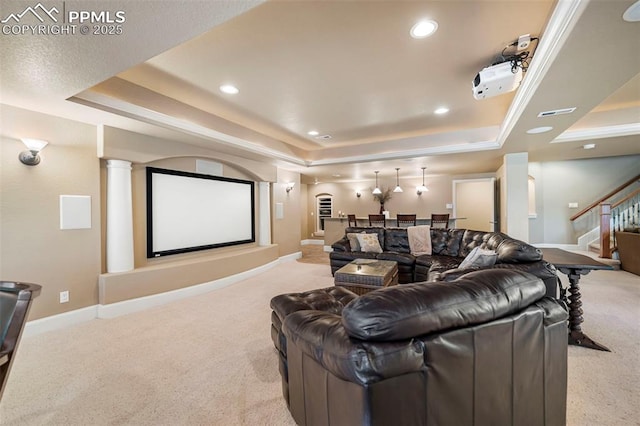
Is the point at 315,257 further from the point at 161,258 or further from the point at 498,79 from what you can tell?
the point at 498,79

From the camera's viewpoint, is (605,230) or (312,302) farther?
(605,230)

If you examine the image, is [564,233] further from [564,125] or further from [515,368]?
[515,368]

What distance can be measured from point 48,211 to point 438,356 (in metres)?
4.08

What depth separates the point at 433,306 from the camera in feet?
3.49

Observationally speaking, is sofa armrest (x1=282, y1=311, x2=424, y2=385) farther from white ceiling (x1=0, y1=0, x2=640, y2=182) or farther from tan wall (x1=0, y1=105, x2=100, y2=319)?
tan wall (x1=0, y1=105, x2=100, y2=319)

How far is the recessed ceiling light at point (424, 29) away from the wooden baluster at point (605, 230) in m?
5.94

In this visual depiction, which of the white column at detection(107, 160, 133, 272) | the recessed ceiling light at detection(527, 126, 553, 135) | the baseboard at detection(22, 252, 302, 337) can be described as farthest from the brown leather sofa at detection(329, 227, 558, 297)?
the white column at detection(107, 160, 133, 272)

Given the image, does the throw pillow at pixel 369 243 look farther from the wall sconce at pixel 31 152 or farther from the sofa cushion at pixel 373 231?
the wall sconce at pixel 31 152

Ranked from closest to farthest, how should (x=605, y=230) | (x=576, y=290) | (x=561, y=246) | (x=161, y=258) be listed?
(x=576, y=290), (x=161, y=258), (x=605, y=230), (x=561, y=246)

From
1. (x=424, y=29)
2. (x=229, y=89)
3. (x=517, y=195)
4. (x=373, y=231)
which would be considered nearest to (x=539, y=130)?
(x=517, y=195)

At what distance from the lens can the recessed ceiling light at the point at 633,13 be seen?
4.63ft

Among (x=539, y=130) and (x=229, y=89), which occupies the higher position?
(x=229, y=89)

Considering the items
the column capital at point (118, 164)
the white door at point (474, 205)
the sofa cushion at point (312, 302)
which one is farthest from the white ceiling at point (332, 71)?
the white door at point (474, 205)

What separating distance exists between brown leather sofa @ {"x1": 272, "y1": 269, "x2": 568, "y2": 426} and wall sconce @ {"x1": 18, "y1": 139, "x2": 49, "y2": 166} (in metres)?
3.41
